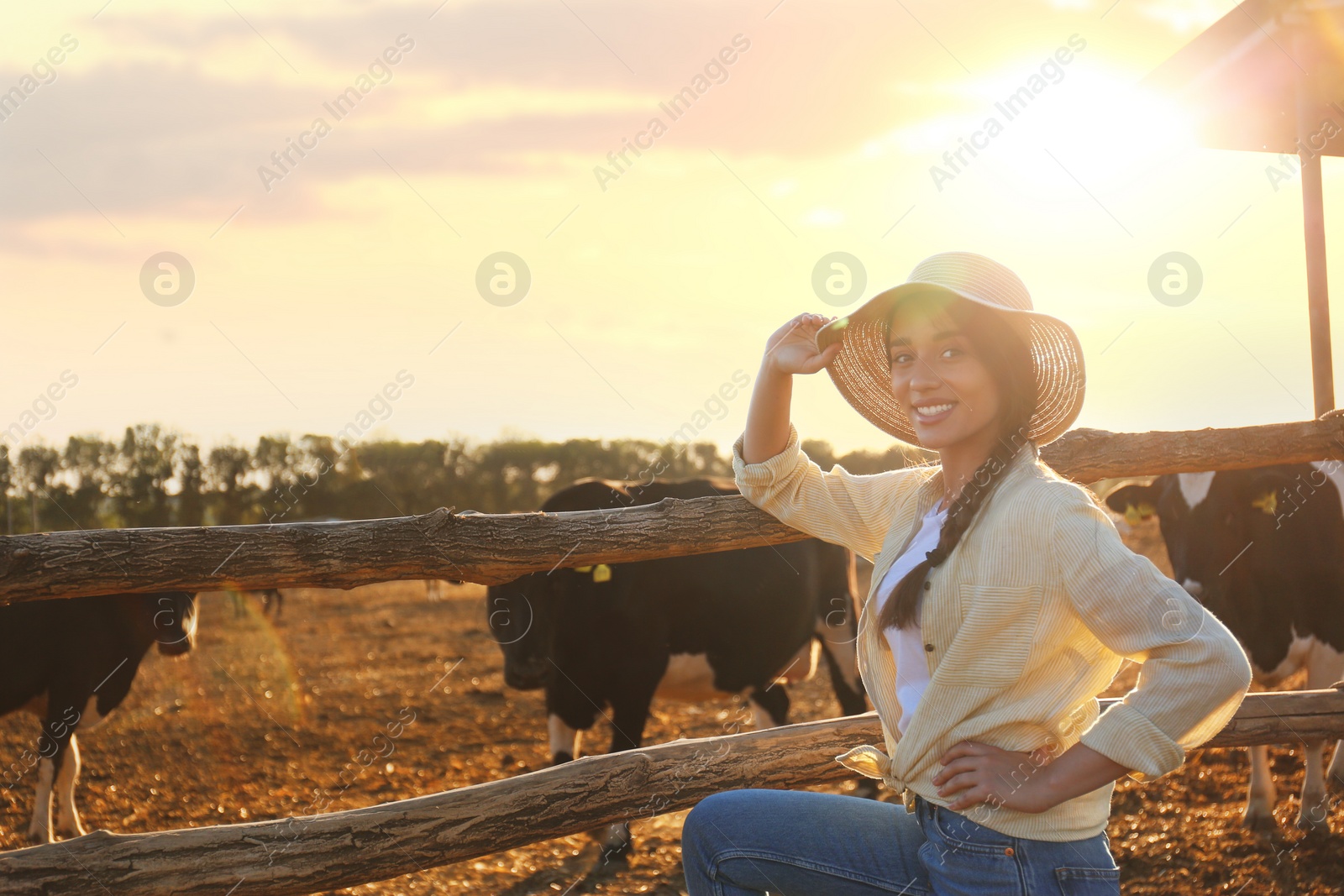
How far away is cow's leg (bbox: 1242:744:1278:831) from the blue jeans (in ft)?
12.6

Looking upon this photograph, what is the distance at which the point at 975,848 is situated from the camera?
5.30 feet

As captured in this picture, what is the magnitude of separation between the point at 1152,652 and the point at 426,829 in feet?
5.43

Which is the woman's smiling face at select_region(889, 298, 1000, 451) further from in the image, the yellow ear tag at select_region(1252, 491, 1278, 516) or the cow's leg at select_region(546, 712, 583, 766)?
the yellow ear tag at select_region(1252, 491, 1278, 516)

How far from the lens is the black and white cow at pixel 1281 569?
5.37 metres

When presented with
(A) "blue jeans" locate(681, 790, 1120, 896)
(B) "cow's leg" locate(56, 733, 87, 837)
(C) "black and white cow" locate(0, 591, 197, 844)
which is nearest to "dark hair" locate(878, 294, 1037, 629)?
(A) "blue jeans" locate(681, 790, 1120, 896)

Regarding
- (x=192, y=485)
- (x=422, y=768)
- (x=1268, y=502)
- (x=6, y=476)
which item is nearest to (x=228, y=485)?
(x=192, y=485)

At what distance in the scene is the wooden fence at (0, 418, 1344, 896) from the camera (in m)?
2.11

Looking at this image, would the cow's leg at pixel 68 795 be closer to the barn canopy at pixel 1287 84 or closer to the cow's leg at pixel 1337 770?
the cow's leg at pixel 1337 770

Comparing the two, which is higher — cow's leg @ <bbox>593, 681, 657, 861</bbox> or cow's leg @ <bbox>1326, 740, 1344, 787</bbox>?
cow's leg @ <bbox>593, 681, 657, 861</bbox>

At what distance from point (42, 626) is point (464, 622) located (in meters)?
13.5

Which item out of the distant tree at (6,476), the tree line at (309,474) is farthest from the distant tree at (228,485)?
the distant tree at (6,476)

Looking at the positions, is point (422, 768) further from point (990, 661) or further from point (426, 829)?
point (990, 661)

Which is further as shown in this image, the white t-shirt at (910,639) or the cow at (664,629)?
the cow at (664,629)

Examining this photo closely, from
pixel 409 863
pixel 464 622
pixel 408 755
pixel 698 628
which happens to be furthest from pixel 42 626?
pixel 464 622
